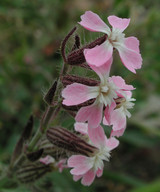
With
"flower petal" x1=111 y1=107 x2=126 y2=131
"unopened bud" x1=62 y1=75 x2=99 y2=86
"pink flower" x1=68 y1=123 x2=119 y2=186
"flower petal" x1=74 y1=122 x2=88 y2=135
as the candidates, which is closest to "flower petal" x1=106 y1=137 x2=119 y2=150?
"pink flower" x1=68 y1=123 x2=119 y2=186

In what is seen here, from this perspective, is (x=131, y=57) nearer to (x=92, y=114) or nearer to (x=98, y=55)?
(x=98, y=55)

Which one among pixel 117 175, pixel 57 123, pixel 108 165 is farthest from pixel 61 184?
pixel 57 123

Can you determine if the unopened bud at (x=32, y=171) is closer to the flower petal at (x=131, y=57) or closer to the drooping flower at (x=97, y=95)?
the drooping flower at (x=97, y=95)

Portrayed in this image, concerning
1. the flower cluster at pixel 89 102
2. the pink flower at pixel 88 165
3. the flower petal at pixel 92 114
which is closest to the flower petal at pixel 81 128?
the flower cluster at pixel 89 102

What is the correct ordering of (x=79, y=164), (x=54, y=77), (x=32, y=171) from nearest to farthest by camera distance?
(x=79, y=164)
(x=32, y=171)
(x=54, y=77)

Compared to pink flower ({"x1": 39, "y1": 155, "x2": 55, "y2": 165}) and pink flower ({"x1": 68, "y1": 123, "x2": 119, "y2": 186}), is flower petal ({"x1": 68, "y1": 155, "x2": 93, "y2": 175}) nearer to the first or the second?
pink flower ({"x1": 68, "y1": 123, "x2": 119, "y2": 186})

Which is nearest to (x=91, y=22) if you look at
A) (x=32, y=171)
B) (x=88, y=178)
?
(x=88, y=178)

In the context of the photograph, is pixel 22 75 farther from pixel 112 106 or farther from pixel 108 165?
pixel 112 106
